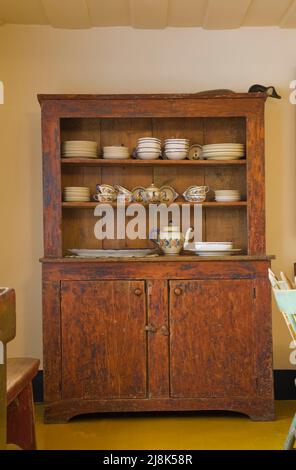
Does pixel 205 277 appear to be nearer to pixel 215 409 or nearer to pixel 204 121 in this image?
pixel 215 409

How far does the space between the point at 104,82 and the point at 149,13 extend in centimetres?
54

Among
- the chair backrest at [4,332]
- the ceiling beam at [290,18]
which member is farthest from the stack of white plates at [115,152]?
the chair backrest at [4,332]

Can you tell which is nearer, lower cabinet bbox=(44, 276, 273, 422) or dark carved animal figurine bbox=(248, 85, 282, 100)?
lower cabinet bbox=(44, 276, 273, 422)

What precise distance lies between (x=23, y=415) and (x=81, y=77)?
2.36 metres

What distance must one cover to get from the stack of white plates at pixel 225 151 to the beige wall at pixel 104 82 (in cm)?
40

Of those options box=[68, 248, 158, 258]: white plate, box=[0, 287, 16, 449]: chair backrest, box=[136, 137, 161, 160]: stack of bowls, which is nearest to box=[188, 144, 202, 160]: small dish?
box=[136, 137, 161, 160]: stack of bowls

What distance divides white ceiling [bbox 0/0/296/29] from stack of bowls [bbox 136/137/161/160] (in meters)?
0.81

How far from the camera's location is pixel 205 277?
3445 millimetres

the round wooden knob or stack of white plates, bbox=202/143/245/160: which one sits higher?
stack of white plates, bbox=202/143/245/160

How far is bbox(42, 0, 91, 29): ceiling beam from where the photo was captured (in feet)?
11.5

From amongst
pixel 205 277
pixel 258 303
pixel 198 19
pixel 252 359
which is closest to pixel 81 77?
pixel 198 19

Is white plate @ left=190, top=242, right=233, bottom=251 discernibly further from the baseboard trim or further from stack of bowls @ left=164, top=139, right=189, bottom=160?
the baseboard trim

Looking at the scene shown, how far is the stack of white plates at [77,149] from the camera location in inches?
141

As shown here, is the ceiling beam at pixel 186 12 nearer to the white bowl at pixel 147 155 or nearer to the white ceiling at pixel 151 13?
the white ceiling at pixel 151 13
